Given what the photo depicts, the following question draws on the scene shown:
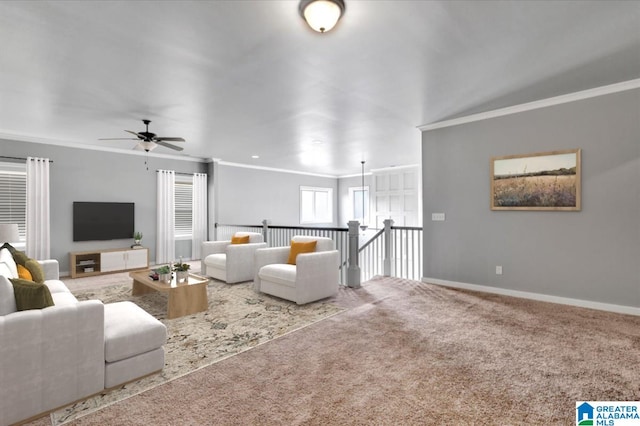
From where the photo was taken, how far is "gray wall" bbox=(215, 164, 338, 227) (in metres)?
8.51

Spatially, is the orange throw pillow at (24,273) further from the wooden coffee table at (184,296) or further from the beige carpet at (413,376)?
the beige carpet at (413,376)

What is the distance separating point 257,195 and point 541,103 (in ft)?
23.2

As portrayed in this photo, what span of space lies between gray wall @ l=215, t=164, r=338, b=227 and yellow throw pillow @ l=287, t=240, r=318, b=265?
3.13 metres

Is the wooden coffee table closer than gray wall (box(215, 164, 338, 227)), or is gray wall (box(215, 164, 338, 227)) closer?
the wooden coffee table

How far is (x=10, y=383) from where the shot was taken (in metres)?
1.78

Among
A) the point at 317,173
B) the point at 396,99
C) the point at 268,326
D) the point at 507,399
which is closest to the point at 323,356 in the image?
the point at 268,326

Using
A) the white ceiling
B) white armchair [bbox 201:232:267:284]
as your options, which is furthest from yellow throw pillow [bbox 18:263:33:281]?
white armchair [bbox 201:232:267:284]

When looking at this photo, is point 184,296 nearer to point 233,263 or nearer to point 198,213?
point 233,263

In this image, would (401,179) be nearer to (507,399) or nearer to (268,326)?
(268,326)

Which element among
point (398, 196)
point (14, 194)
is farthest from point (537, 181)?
point (14, 194)

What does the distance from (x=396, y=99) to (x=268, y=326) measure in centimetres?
306

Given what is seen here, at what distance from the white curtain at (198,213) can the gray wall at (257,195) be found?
33 cm

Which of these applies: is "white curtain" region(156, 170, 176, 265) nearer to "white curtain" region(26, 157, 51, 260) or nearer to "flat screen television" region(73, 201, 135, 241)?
"flat screen television" region(73, 201, 135, 241)

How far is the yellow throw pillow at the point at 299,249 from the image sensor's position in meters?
4.57
